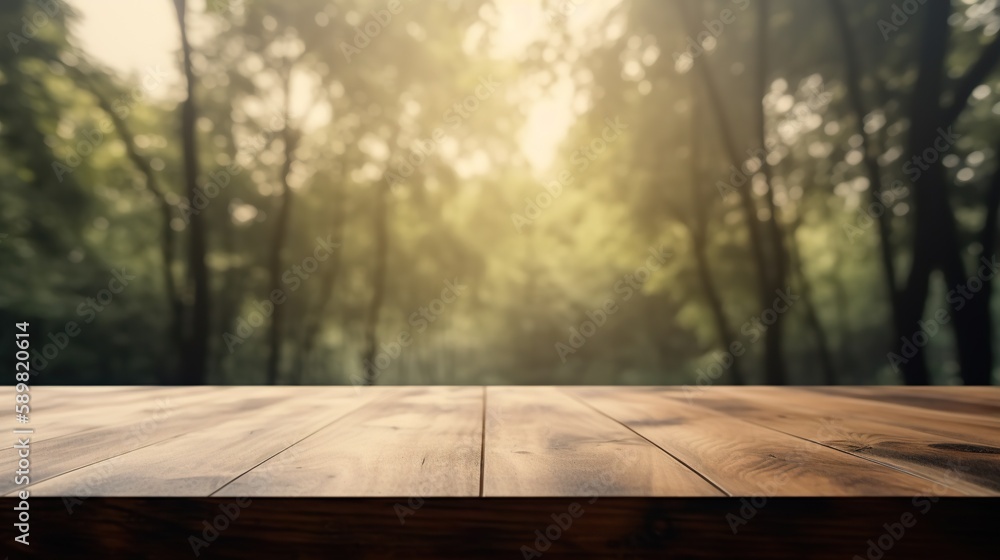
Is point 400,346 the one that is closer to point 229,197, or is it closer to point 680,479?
point 229,197

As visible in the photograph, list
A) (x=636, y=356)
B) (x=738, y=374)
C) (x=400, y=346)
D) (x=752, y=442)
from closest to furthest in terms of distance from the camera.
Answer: (x=752, y=442) < (x=738, y=374) < (x=400, y=346) < (x=636, y=356)

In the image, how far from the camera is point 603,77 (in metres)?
7.34

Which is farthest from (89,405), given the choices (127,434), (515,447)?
(515,447)

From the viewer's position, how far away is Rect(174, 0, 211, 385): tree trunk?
6.30 m

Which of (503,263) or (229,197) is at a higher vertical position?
(229,197)

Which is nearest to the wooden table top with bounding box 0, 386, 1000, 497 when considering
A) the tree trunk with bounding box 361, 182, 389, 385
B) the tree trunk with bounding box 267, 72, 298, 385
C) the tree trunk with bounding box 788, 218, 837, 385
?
the tree trunk with bounding box 267, 72, 298, 385

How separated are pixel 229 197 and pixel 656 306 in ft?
31.6

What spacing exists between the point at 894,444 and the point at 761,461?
0.34m

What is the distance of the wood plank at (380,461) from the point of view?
0.76 m

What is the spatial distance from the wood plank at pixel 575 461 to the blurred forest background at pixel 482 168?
17.1 feet

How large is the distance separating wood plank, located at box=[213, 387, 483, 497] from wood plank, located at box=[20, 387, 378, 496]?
43 millimetres

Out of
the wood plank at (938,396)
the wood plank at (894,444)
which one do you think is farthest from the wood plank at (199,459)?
the wood plank at (938,396)
